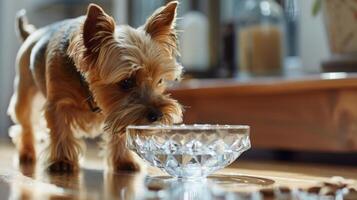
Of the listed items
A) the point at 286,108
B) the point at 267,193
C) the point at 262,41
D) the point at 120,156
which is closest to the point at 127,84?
the point at 120,156

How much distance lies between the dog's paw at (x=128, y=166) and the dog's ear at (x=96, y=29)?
34 cm

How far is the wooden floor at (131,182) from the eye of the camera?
124 centimetres

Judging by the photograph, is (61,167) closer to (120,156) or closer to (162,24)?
(120,156)

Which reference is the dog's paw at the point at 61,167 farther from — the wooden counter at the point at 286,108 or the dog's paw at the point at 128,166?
the wooden counter at the point at 286,108

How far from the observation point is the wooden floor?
1.24 m

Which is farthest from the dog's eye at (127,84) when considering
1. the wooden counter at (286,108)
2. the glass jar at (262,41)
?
the glass jar at (262,41)

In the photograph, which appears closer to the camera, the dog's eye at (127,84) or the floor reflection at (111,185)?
the floor reflection at (111,185)

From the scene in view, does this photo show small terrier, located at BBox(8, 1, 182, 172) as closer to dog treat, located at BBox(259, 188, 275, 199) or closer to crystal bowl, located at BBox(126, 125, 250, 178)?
crystal bowl, located at BBox(126, 125, 250, 178)

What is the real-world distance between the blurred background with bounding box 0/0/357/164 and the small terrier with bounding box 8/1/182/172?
0.70m

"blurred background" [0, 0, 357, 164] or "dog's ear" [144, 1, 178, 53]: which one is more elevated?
"dog's ear" [144, 1, 178, 53]

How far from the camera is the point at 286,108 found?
7.32 feet


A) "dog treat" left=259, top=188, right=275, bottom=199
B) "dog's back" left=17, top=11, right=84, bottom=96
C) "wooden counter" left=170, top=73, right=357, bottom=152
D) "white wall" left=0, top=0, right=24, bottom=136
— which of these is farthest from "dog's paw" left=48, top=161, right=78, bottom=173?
"white wall" left=0, top=0, right=24, bottom=136

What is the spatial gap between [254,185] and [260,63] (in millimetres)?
1395

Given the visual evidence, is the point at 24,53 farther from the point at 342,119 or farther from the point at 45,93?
the point at 342,119
